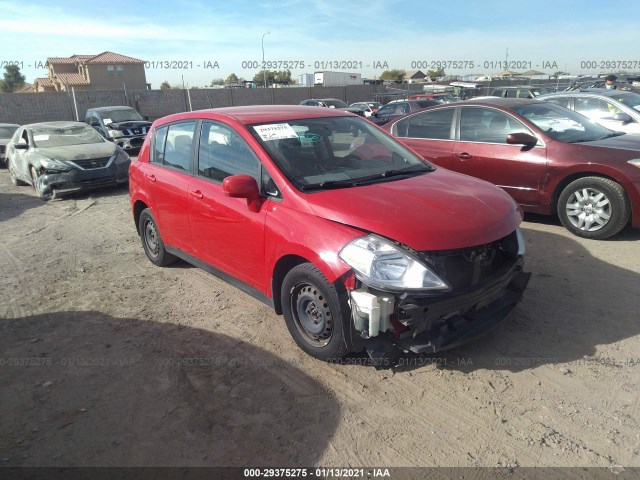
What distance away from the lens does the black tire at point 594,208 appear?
5.21 meters

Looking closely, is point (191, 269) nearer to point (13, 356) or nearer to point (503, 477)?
point (13, 356)

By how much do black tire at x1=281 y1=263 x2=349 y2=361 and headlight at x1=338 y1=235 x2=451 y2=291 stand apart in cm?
26

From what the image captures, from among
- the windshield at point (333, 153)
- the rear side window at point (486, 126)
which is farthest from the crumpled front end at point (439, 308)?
the rear side window at point (486, 126)

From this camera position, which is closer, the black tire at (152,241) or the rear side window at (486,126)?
the black tire at (152,241)

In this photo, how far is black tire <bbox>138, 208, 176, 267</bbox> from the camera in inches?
205

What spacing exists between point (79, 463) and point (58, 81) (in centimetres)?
5783

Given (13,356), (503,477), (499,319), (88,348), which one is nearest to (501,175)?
(499,319)

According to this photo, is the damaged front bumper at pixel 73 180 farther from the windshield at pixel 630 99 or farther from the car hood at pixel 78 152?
the windshield at pixel 630 99

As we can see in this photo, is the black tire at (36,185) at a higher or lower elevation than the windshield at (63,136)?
lower

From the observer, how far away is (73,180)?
9.27 metres

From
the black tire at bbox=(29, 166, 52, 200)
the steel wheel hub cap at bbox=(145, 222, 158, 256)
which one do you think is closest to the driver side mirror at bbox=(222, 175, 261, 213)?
the steel wheel hub cap at bbox=(145, 222, 158, 256)

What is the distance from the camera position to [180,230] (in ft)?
15.0

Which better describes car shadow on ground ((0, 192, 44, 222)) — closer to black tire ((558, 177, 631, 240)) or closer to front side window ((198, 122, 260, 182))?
front side window ((198, 122, 260, 182))

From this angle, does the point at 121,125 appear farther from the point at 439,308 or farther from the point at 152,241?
the point at 439,308
